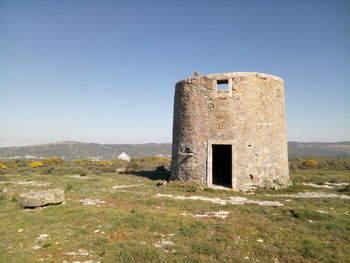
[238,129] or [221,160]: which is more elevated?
[238,129]

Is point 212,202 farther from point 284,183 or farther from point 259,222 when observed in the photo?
point 284,183

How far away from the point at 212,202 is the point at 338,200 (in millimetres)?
5197

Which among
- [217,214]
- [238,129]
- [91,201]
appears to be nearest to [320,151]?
[238,129]

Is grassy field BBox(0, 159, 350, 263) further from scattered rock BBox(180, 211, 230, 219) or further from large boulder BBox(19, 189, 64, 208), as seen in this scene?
large boulder BBox(19, 189, 64, 208)

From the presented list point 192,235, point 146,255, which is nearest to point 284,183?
point 192,235

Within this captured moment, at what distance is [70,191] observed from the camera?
10828 mm

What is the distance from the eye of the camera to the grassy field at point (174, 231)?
14.6 feet

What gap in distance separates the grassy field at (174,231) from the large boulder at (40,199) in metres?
0.22

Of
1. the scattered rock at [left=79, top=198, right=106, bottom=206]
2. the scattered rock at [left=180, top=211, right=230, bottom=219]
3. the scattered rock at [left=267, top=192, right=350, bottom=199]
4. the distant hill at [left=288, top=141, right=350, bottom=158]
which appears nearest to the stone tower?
the scattered rock at [left=267, top=192, right=350, bottom=199]

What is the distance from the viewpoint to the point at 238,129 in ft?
36.4

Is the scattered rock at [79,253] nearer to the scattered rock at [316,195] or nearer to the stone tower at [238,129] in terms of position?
the stone tower at [238,129]

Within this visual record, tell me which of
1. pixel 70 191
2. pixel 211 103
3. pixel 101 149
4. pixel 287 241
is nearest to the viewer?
pixel 287 241

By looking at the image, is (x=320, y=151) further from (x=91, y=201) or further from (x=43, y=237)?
(x=43, y=237)

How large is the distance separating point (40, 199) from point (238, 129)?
9224 mm
